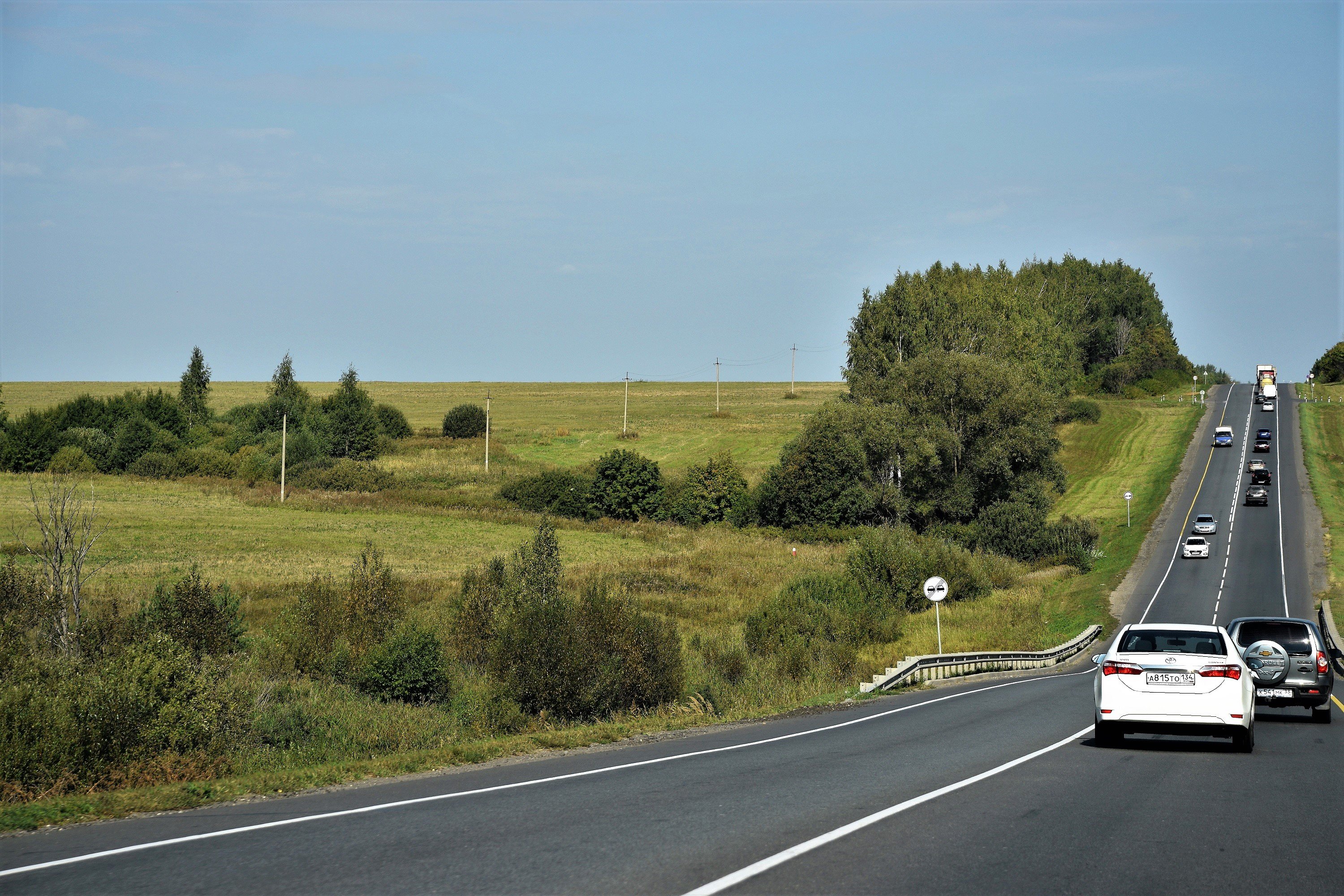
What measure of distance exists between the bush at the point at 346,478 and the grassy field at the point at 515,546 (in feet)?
8.03

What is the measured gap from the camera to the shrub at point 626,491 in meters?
87.1

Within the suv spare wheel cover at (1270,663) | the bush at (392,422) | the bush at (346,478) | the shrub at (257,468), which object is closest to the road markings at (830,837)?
the suv spare wheel cover at (1270,663)

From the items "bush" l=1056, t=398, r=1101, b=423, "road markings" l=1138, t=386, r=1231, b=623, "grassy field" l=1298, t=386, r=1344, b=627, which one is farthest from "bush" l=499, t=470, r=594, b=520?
"bush" l=1056, t=398, r=1101, b=423

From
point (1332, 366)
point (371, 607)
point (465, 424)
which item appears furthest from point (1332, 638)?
point (1332, 366)

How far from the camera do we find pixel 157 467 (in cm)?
9956

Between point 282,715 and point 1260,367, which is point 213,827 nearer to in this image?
point 282,715

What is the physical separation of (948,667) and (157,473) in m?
87.3

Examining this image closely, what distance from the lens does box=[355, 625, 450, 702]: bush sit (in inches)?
1040

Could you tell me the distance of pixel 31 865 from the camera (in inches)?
297

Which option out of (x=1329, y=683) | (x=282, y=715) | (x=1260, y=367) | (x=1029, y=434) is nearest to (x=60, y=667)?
(x=282, y=715)

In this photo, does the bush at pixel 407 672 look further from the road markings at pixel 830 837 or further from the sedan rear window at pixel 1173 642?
the sedan rear window at pixel 1173 642

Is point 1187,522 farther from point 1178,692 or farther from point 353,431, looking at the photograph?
point 353,431

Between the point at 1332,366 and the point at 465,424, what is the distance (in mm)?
125813

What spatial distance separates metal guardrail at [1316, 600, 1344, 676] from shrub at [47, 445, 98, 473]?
92371mm
